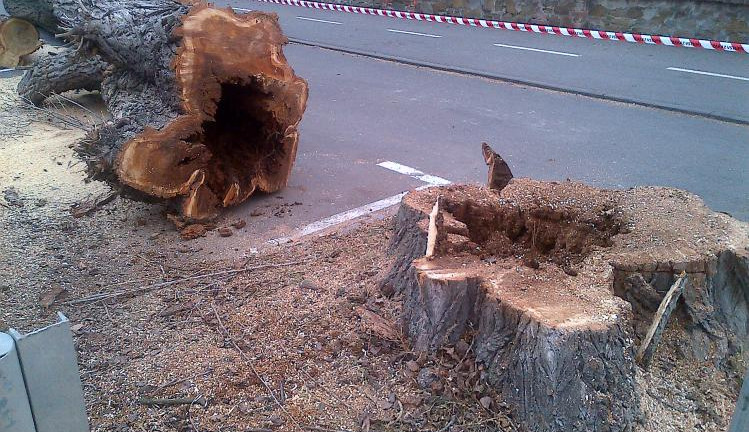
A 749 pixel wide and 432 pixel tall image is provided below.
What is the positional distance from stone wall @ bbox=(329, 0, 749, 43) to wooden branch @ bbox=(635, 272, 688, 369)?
1090cm

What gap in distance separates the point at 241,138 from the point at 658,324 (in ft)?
12.0

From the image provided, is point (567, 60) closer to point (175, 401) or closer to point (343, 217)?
point (343, 217)

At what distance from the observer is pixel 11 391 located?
57.9 inches

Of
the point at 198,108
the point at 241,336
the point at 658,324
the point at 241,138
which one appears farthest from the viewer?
the point at 241,138

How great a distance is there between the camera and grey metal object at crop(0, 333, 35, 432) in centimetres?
145

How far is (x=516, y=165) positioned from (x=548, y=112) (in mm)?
1973

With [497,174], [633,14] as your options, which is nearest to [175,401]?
[497,174]

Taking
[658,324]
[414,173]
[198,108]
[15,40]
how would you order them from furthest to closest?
[15,40]
[414,173]
[198,108]
[658,324]

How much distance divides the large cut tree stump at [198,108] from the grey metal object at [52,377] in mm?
3071

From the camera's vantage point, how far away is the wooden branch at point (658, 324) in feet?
8.92

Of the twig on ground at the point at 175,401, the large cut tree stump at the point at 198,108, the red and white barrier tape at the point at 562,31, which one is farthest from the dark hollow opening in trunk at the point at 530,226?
the red and white barrier tape at the point at 562,31

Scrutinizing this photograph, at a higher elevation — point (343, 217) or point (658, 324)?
point (658, 324)

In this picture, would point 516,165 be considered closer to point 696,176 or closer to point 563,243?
point 696,176

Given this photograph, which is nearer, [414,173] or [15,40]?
[414,173]
